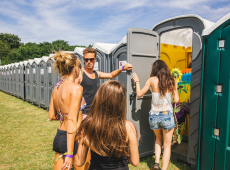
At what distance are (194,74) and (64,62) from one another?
84.1 inches

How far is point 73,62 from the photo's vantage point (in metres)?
1.94

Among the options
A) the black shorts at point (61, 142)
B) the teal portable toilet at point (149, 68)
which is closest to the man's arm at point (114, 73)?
the teal portable toilet at point (149, 68)

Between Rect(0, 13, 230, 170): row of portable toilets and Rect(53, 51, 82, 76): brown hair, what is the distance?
0.34ft

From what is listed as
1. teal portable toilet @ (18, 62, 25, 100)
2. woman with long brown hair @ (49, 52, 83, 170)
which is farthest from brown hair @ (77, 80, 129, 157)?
teal portable toilet @ (18, 62, 25, 100)

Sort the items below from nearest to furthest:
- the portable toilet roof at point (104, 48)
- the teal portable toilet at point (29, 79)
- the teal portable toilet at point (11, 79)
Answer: the portable toilet roof at point (104, 48), the teal portable toilet at point (29, 79), the teal portable toilet at point (11, 79)

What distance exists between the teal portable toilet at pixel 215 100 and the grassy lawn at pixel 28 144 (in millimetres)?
941

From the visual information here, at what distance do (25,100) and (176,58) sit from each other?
399 inches

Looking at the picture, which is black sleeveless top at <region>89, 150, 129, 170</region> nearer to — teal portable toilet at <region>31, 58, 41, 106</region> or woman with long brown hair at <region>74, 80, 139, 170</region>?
woman with long brown hair at <region>74, 80, 139, 170</region>

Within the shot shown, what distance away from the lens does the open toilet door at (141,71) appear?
3.18m

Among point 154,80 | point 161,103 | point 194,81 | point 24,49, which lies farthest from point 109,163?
point 24,49

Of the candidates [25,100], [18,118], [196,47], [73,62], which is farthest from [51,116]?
[25,100]

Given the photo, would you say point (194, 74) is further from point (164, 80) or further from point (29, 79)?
point (29, 79)

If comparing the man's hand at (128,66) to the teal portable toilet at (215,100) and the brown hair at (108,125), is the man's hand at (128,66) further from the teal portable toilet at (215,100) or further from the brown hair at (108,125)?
the brown hair at (108,125)

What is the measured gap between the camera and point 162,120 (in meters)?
2.84
